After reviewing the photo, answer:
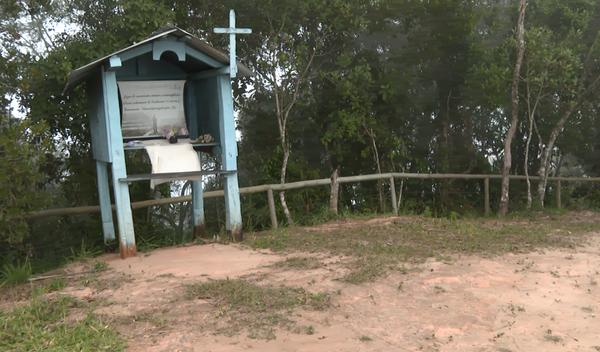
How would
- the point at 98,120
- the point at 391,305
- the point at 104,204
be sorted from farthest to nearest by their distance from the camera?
1. the point at 104,204
2. the point at 98,120
3. the point at 391,305

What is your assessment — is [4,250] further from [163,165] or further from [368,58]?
[368,58]

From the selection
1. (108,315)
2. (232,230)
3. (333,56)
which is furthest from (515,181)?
(108,315)

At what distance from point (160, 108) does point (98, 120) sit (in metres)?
0.77

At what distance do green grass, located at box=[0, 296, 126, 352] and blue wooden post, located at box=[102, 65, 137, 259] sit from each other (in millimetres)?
1671

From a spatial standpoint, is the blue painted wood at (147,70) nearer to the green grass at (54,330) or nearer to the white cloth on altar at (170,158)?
the white cloth on altar at (170,158)

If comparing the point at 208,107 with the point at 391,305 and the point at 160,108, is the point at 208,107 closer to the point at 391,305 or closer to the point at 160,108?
the point at 160,108

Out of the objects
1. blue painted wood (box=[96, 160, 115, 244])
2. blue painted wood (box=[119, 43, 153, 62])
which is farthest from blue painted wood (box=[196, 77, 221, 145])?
blue painted wood (box=[96, 160, 115, 244])

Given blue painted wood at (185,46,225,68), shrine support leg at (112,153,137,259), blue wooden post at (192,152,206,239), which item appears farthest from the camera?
blue wooden post at (192,152,206,239)

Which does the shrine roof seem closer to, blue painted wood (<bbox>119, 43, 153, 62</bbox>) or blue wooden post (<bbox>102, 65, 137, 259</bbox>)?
blue painted wood (<bbox>119, 43, 153, 62</bbox>)

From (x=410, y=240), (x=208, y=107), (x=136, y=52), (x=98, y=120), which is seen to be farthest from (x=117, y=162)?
(x=410, y=240)

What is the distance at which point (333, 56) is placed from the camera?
11.2 m

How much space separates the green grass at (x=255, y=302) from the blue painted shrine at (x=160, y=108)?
191 centimetres

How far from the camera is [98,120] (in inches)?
256

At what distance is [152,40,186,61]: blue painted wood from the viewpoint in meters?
6.06
